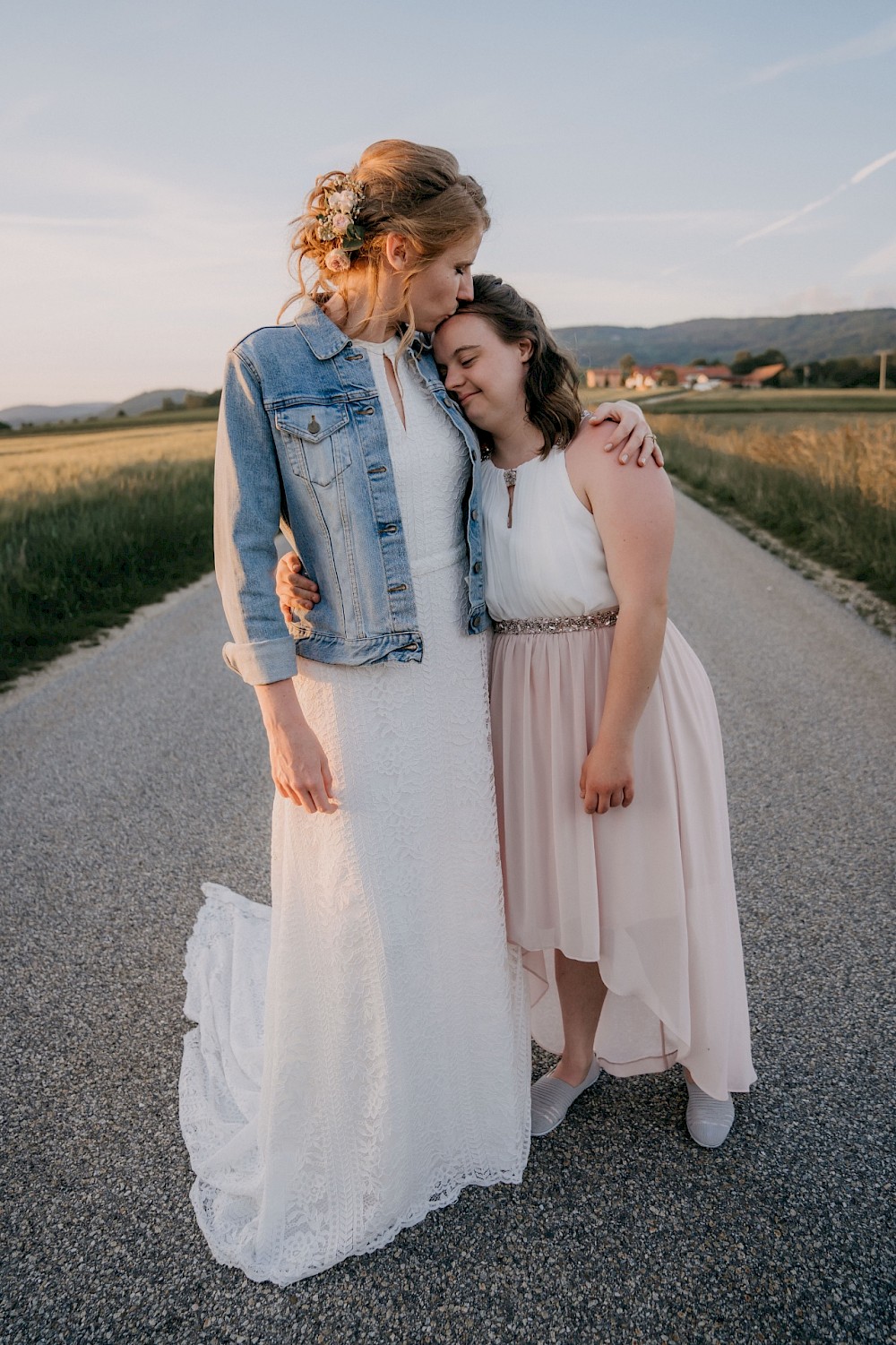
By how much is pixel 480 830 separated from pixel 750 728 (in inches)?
135

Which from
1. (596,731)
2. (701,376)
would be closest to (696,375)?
(701,376)

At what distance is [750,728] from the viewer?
16.9 ft

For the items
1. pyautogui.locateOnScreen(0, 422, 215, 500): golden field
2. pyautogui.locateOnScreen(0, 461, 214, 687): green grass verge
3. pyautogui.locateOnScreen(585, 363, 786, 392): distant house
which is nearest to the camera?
pyautogui.locateOnScreen(0, 461, 214, 687): green grass verge

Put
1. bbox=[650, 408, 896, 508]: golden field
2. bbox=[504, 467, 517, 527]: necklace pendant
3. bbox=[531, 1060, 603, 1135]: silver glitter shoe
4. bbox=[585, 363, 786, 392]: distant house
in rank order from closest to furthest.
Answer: bbox=[504, 467, 517, 527]: necklace pendant < bbox=[531, 1060, 603, 1135]: silver glitter shoe < bbox=[650, 408, 896, 508]: golden field < bbox=[585, 363, 786, 392]: distant house

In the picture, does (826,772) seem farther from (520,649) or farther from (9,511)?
(9,511)

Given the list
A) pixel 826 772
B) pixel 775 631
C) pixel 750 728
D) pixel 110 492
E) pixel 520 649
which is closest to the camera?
pixel 520 649

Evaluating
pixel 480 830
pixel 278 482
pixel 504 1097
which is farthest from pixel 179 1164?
pixel 278 482

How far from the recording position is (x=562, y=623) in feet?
7.08

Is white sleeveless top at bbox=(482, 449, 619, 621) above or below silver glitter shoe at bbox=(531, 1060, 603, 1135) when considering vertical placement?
above

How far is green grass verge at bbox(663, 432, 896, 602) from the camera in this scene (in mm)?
9008

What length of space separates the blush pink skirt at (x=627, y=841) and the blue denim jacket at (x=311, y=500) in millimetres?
405

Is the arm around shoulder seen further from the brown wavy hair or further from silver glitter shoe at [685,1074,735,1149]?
silver glitter shoe at [685,1074,735,1149]

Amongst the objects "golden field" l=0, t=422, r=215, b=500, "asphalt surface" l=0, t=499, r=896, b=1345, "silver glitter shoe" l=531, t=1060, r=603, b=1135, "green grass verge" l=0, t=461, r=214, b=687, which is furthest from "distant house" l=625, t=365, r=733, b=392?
"silver glitter shoe" l=531, t=1060, r=603, b=1135

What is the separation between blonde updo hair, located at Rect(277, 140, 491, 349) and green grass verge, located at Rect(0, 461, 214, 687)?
576 cm
